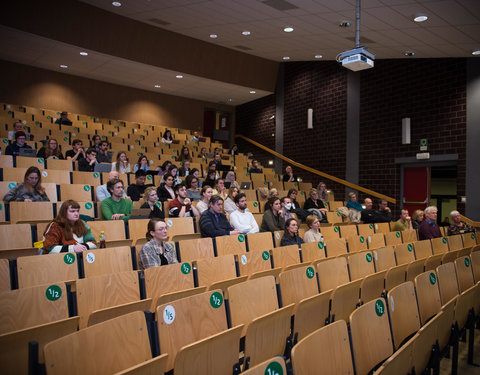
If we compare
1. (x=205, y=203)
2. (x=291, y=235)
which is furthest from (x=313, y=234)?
(x=205, y=203)

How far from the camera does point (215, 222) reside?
434 cm

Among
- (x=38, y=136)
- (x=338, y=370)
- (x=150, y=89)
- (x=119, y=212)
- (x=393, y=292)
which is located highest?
(x=150, y=89)

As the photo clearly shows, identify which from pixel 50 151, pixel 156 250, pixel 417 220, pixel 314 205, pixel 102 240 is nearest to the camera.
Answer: pixel 156 250

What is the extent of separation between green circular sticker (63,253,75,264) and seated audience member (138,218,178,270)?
0.49 metres

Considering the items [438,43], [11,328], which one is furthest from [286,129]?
[11,328]

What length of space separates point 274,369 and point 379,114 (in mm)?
8407

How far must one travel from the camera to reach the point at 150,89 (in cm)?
1136

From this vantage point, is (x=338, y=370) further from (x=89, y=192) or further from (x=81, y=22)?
(x=81, y=22)

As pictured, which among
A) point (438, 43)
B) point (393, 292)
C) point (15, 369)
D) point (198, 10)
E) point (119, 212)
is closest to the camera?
point (15, 369)

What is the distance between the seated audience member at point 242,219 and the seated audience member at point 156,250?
1.56m

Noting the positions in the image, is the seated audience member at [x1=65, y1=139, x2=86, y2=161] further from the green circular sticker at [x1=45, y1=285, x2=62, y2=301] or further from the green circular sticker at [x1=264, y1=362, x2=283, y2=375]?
the green circular sticker at [x1=264, y1=362, x2=283, y2=375]

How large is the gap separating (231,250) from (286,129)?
7.84 m

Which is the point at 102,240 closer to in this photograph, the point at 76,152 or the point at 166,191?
the point at 166,191

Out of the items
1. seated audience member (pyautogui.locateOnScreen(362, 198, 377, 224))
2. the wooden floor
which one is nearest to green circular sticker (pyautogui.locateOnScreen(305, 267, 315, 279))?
the wooden floor
